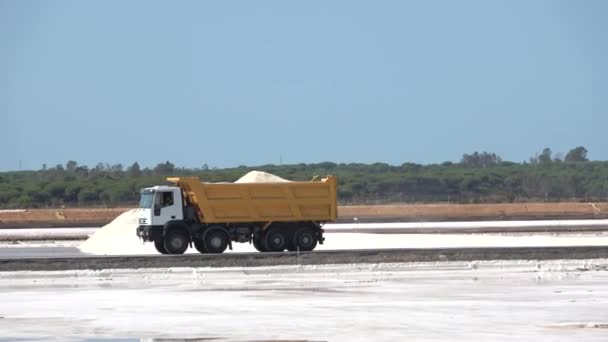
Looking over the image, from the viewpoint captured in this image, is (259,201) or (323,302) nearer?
(323,302)

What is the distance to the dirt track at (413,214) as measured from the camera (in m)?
83.3

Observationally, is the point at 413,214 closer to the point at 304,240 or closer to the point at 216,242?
the point at 304,240

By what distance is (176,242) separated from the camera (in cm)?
4369

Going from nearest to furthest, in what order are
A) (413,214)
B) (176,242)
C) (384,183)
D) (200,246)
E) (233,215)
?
(176,242) < (200,246) < (233,215) < (413,214) < (384,183)

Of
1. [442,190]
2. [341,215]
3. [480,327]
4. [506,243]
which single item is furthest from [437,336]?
[442,190]

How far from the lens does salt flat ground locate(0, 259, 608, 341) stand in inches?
805

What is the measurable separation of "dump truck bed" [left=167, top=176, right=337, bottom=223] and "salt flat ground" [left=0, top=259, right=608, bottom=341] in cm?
845

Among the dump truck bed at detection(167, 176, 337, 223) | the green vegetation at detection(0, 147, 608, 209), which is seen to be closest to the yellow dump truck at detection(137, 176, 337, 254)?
the dump truck bed at detection(167, 176, 337, 223)

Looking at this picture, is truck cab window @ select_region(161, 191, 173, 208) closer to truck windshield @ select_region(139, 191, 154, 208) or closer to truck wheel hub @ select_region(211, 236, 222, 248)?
truck windshield @ select_region(139, 191, 154, 208)

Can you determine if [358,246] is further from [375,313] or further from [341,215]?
[341,215]

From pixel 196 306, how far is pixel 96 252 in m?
24.4

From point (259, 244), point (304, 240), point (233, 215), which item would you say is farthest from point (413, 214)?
point (233, 215)

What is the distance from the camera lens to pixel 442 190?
144m

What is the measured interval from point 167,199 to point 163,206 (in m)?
0.28
